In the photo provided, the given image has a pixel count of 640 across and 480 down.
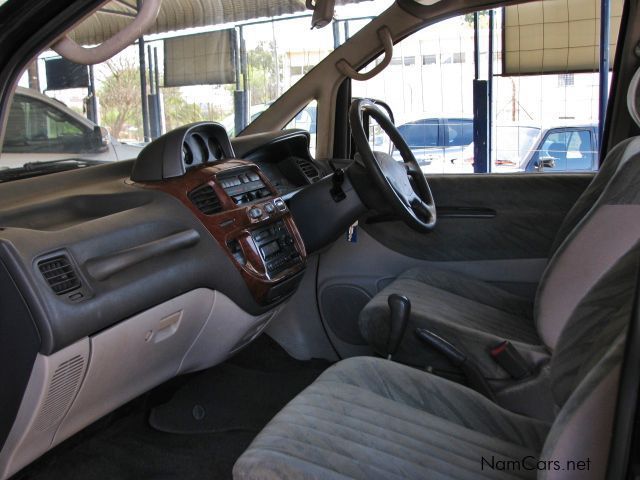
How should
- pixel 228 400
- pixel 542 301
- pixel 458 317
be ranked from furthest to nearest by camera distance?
pixel 228 400, pixel 458 317, pixel 542 301

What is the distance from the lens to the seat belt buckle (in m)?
1.85

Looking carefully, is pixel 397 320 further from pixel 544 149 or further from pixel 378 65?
pixel 544 149

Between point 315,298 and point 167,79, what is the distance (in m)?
0.98

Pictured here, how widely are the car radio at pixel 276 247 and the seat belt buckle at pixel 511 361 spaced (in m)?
0.63

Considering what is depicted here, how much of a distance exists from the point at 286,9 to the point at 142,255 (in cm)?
155

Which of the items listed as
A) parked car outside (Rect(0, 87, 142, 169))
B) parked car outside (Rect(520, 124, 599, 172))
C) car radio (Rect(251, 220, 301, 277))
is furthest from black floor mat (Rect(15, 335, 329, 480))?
parked car outside (Rect(520, 124, 599, 172))

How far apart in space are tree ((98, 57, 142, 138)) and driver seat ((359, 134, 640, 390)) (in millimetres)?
985

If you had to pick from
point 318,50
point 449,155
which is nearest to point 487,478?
point 318,50

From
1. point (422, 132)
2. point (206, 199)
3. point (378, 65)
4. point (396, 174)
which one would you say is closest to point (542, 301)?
point (396, 174)

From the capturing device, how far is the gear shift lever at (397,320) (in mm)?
1936

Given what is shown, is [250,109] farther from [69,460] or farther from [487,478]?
[487,478]

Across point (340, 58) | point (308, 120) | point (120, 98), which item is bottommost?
point (308, 120)

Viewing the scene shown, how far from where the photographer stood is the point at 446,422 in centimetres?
142

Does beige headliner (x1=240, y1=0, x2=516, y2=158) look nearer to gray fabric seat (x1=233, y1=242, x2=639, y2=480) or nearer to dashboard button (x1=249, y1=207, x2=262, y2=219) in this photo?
dashboard button (x1=249, y1=207, x2=262, y2=219)
